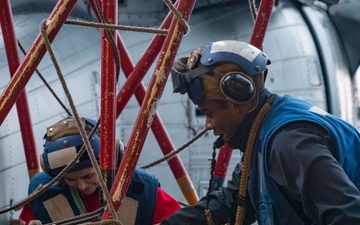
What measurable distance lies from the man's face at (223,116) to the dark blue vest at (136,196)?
977 millimetres

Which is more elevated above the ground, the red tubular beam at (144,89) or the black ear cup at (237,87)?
the black ear cup at (237,87)

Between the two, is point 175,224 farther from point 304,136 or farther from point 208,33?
point 208,33

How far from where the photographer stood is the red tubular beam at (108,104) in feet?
11.0

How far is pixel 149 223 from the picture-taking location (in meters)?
3.99

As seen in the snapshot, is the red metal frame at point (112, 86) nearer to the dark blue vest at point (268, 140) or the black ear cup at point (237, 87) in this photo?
the black ear cup at point (237, 87)

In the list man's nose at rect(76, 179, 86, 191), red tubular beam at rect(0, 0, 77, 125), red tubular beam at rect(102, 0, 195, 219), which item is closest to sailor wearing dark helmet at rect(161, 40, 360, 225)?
red tubular beam at rect(102, 0, 195, 219)

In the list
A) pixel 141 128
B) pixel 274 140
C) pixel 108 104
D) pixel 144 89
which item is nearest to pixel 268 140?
pixel 274 140

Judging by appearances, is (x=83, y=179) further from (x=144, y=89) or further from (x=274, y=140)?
(x=274, y=140)

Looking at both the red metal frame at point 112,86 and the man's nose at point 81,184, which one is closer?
the red metal frame at point 112,86

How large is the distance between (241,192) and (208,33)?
3.70 m

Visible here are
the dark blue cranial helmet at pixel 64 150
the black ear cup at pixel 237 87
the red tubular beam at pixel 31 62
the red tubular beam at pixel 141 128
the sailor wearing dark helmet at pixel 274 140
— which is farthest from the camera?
the dark blue cranial helmet at pixel 64 150

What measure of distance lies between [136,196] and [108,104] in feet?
2.33

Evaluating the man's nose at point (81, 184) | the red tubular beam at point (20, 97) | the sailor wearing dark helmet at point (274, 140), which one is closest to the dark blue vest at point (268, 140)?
the sailor wearing dark helmet at point (274, 140)

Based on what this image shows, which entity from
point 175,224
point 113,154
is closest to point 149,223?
point 175,224
